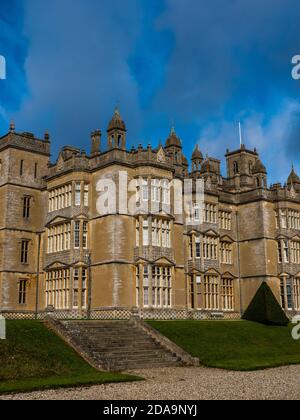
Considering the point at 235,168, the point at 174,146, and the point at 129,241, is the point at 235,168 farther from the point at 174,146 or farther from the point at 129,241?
the point at 129,241

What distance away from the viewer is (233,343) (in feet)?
82.3

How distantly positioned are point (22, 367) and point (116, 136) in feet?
56.7

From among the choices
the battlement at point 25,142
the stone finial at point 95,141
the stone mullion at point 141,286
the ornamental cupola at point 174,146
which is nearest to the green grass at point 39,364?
the stone mullion at point 141,286

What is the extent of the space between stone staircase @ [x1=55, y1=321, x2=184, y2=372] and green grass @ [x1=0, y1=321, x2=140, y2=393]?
19.0 inches

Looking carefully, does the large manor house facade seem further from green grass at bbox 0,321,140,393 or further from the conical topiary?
green grass at bbox 0,321,140,393

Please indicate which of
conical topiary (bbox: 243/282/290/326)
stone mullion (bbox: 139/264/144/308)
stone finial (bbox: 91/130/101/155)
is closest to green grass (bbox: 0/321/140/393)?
stone mullion (bbox: 139/264/144/308)

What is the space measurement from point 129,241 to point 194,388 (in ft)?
51.9

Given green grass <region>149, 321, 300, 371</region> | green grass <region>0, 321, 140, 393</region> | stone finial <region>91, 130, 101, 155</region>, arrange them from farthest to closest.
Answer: stone finial <region>91, 130, 101, 155</region>, green grass <region>149, 321, 300, 371</region>, green grass <region>0, 321, 140, 393</region>

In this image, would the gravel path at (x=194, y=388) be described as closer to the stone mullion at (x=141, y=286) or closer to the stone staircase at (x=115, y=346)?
the stone staircase at (x=115, y=346)

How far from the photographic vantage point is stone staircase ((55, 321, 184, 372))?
19.8 metres

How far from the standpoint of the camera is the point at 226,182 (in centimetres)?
4522

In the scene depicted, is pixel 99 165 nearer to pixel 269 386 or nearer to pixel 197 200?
pixel 197 200
